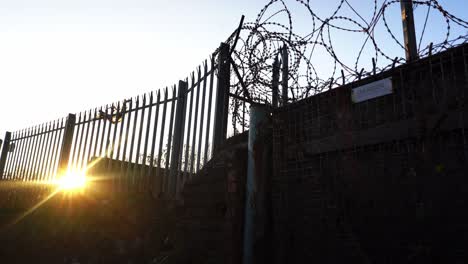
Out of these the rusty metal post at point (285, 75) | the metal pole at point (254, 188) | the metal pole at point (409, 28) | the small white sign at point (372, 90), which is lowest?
the metal pole at point (254, 188)

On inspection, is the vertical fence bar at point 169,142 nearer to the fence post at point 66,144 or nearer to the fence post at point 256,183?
the fence post at point 256,183

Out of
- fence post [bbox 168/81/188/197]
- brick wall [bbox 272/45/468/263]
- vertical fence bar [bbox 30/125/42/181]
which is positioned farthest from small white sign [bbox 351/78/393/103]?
vertical fence bar [bbox 30/125/42/181]

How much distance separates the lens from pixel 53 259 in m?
5.72

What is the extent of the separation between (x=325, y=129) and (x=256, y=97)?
142cm

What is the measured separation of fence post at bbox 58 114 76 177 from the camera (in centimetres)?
823

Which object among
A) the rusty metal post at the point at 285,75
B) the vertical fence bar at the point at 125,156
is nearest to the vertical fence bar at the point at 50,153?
the vertical fence bar at the point at 125,156

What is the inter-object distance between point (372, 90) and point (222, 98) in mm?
2578

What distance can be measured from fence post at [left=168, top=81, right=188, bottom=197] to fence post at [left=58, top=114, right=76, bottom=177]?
3.78 metres

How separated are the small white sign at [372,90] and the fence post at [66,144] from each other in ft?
23.5

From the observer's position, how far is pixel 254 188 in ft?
10.8

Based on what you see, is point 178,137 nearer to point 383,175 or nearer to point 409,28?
point 383,175

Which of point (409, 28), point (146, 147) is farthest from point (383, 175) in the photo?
point (146, 147)

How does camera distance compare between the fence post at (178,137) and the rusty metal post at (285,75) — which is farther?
the fence post at (178,137)

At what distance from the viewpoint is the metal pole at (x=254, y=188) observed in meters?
3.13
